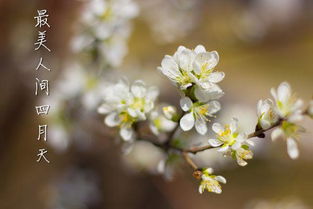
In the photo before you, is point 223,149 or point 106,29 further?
point 106,29

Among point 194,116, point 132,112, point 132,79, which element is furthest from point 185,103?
point 132,79

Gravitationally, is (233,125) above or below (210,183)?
above

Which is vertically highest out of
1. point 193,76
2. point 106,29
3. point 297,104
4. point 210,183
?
point 106,29

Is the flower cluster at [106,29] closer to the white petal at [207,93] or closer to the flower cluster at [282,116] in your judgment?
the white petal at [207,93]

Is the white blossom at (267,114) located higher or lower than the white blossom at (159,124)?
lower

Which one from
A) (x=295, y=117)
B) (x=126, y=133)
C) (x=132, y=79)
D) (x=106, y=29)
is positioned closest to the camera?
(x=295, y=117)

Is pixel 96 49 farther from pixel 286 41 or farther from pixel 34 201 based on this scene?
pixel 286 41

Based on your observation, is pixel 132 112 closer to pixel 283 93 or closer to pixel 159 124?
pixel 159 124

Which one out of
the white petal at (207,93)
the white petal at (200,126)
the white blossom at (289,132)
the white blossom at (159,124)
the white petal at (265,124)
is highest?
the white blossom at (159,124)

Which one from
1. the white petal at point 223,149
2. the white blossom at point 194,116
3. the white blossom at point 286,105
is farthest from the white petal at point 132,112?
the white blossom at point 286,105
